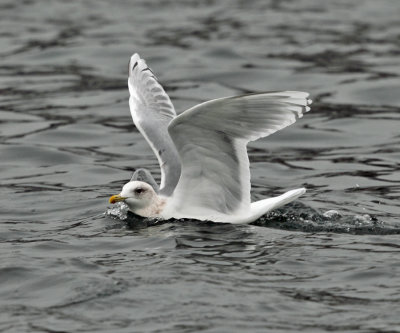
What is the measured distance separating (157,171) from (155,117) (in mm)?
2140

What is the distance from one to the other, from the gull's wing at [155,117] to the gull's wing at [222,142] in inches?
17.3

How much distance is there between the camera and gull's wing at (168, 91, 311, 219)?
964 centimetres

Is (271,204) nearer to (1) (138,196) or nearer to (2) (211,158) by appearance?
(2) (211,158)

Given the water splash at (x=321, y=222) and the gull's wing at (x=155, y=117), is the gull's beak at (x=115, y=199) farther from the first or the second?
the water splash at (x=321, y=222)

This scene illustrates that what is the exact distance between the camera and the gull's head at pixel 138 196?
10688 mm

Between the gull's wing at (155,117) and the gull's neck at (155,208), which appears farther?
the gull's wing at (155,117)

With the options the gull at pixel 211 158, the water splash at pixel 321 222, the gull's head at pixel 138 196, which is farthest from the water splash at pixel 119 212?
the water splash at pixel 321 222

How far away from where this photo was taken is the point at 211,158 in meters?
10.2

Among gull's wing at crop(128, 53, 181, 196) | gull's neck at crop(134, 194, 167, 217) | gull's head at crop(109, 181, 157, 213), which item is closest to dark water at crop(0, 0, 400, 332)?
gull's neck at crop(134, 194, 167, 217)

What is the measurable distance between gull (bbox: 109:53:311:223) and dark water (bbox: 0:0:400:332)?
0.65 ft

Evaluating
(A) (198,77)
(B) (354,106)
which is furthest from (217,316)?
(A) (198,77)

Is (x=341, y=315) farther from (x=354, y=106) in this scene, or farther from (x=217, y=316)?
(x=354, y=106)

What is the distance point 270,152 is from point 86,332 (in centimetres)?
770

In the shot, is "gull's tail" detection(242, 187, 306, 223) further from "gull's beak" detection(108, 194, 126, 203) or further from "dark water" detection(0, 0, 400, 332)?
"gull's beak" detection(108, 194, 126, 203)
